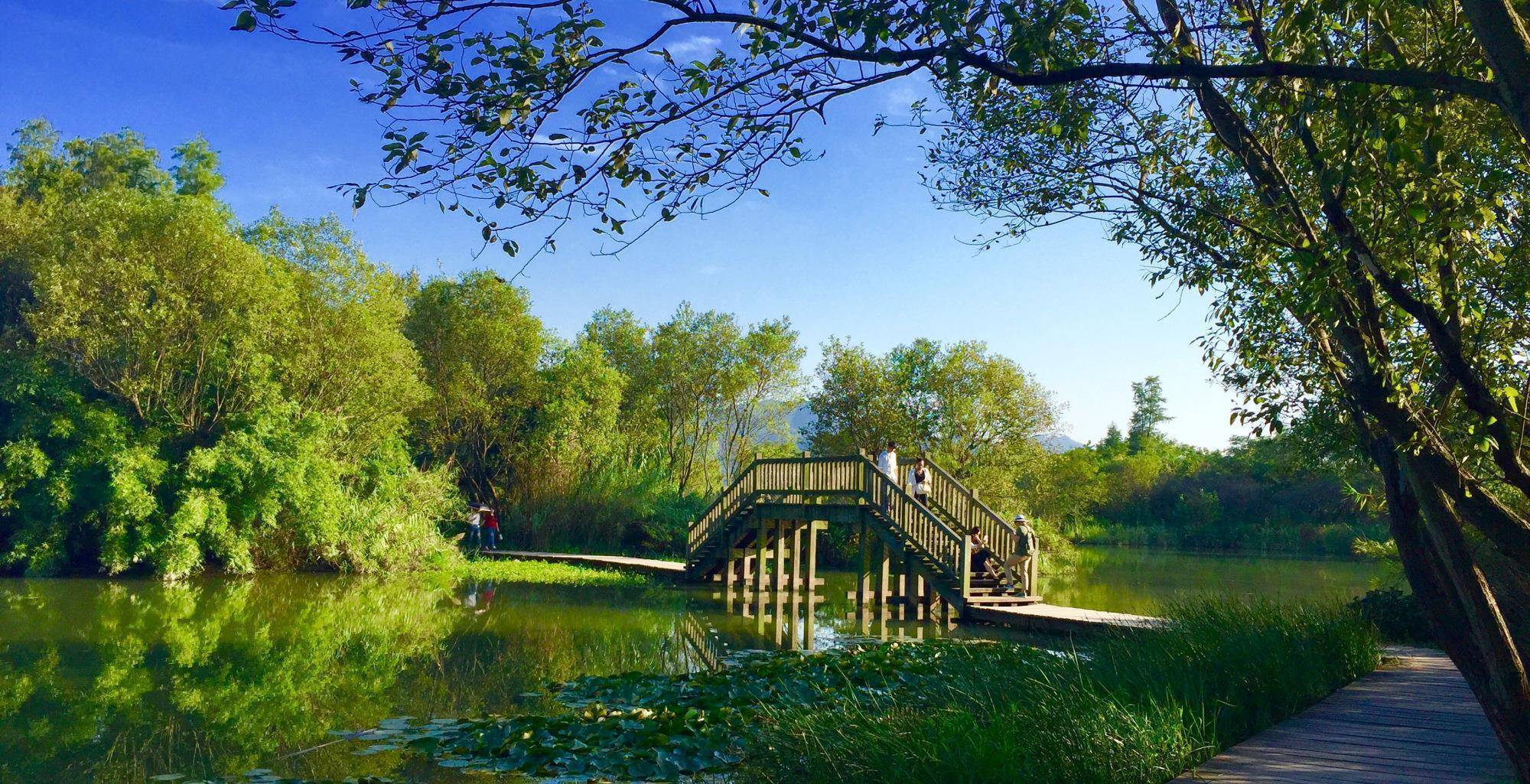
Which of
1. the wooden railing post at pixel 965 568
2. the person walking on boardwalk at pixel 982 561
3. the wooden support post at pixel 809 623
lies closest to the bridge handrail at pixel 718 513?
the wooden support post at pixel 809 623

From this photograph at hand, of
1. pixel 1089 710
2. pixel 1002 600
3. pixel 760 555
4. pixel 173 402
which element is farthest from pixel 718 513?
pixel 1089 710

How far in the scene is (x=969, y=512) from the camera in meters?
19.8

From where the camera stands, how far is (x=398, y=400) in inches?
1078

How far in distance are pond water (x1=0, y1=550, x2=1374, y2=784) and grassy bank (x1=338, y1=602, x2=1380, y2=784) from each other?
95cm

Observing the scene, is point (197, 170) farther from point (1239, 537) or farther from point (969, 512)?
point (1239, 537)

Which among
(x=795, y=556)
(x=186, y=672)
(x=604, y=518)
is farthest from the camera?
(x=604, y=518)

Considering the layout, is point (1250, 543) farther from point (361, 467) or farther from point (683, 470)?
point (361, 467)

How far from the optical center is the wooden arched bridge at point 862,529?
1848 cm

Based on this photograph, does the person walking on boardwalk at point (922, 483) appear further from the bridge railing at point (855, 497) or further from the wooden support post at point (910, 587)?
the wooden support post at point (910, 587)

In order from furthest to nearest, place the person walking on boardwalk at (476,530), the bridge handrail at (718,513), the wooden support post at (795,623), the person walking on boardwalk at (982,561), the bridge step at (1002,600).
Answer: the person walking on boardwalk at (476,530) < the bridge handrail at (718,513) < the person walking on boardwalk at (982,561) < the bridge step at (1002,600) < the wooden support post at (795,623)

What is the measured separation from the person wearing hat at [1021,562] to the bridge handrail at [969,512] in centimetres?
11

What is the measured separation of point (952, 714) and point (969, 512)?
1330 cm

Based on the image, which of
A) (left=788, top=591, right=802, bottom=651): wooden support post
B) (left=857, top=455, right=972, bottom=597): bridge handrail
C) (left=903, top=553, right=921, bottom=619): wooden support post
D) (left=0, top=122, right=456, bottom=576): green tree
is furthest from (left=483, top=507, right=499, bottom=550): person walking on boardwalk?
(left=903, top=553, right=921, bottom=619): wooden support post

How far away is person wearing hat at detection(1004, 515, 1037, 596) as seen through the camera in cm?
1828
